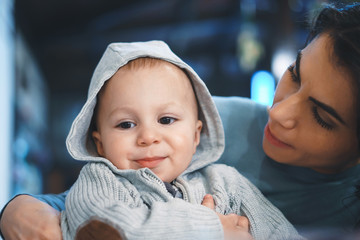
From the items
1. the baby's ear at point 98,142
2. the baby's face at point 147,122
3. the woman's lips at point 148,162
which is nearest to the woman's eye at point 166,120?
the baby's face at point 147,122

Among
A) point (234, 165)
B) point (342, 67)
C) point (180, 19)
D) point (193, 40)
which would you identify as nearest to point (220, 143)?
point (234, 165)

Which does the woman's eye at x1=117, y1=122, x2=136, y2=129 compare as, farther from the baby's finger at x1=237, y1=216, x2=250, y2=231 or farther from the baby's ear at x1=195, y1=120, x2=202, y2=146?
the baby's finger at x1=237, y1=216, x2=250, y2=231

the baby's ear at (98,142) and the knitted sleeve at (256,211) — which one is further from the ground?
the baby's ear at (98,142)

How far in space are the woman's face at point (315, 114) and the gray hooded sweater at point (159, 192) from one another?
0.20 m

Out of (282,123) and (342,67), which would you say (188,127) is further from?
(342,67)

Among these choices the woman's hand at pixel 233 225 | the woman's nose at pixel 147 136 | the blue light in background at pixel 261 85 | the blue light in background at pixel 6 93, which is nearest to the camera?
the woman's hand at pixel 233 225

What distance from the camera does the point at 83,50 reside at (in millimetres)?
7145

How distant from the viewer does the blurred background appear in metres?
3.76

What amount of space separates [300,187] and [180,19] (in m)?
4.92

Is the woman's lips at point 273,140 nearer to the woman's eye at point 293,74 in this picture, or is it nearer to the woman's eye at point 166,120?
the woman's eye at point 293,74

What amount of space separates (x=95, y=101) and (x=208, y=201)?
0.48m

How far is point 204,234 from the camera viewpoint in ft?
2.80

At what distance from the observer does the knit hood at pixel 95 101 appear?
1104mm

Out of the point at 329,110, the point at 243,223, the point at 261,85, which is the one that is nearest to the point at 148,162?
the point at 243,223
